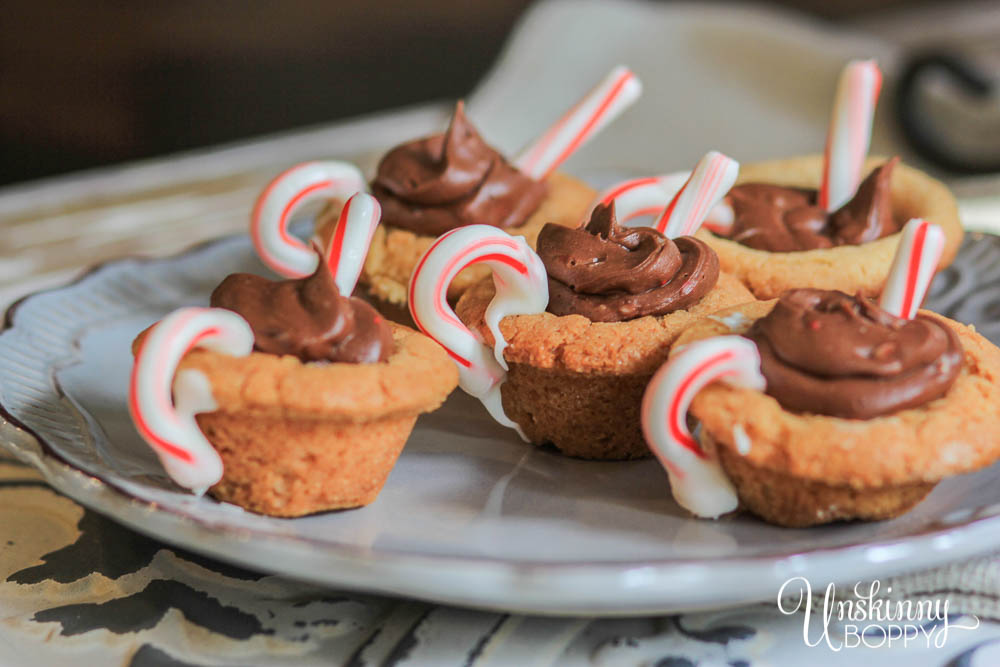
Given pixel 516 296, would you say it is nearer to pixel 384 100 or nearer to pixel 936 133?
pixel 936 133

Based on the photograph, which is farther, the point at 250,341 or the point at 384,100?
the point at 384,100

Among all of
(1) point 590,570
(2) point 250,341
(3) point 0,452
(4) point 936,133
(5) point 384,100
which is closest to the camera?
(1) point 590,570

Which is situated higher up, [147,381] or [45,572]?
[147,381]

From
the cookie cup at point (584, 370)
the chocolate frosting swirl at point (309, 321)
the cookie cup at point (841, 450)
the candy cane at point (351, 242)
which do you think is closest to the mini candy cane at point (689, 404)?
the cookie cup at point (841, 450)

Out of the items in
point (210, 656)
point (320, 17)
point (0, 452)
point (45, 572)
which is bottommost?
point (320, 17)

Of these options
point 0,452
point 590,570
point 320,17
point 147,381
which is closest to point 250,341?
point 147,381

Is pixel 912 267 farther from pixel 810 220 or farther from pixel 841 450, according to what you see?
pixel 810 220

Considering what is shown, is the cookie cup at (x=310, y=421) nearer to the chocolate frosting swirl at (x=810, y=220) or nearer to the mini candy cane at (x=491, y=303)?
→ the mini candy cane at (x=491, y=303)
